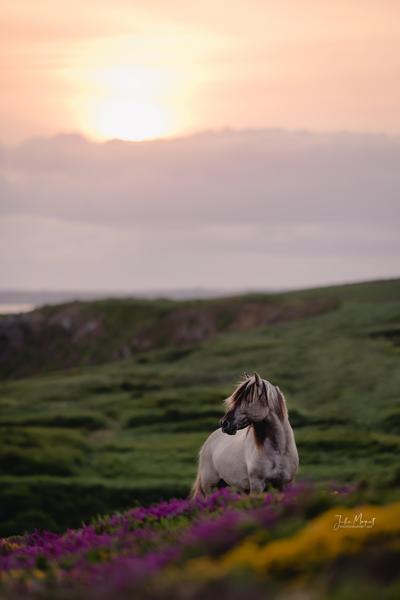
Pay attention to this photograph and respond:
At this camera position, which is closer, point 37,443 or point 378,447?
point 378,447

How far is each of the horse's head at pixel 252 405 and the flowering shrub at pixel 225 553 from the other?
150 inches

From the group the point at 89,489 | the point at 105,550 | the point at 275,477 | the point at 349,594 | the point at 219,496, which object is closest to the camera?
the point at 349,594

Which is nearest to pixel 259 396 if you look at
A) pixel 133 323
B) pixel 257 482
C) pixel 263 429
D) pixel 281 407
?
pixel 281 407

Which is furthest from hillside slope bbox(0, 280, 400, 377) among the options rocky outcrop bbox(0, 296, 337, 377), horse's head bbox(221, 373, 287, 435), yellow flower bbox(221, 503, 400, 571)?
yellow flower bbox(221, 503, 400, 571)

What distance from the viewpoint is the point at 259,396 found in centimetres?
2300

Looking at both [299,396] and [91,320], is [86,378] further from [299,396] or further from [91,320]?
[91,320]

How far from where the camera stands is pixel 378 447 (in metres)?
57.8

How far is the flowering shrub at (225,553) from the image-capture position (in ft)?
38.3

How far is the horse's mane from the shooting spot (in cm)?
2294

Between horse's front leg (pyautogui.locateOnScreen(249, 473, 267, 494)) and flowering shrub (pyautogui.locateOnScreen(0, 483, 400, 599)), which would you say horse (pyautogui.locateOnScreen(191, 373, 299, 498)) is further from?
flowering shrub (pyautogui.locateOnScreen(0, 483, 400, 599))

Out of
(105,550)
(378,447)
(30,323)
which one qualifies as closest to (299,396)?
(378,447)

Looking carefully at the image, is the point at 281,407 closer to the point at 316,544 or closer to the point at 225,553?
the point at 225,553

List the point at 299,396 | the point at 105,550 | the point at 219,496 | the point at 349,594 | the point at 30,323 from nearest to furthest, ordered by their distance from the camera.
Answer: the point at 349,594
the point at 105,550
the point at 219,496
the point at 299,396
the point at 30,323

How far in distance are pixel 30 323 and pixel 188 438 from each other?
323 ft
